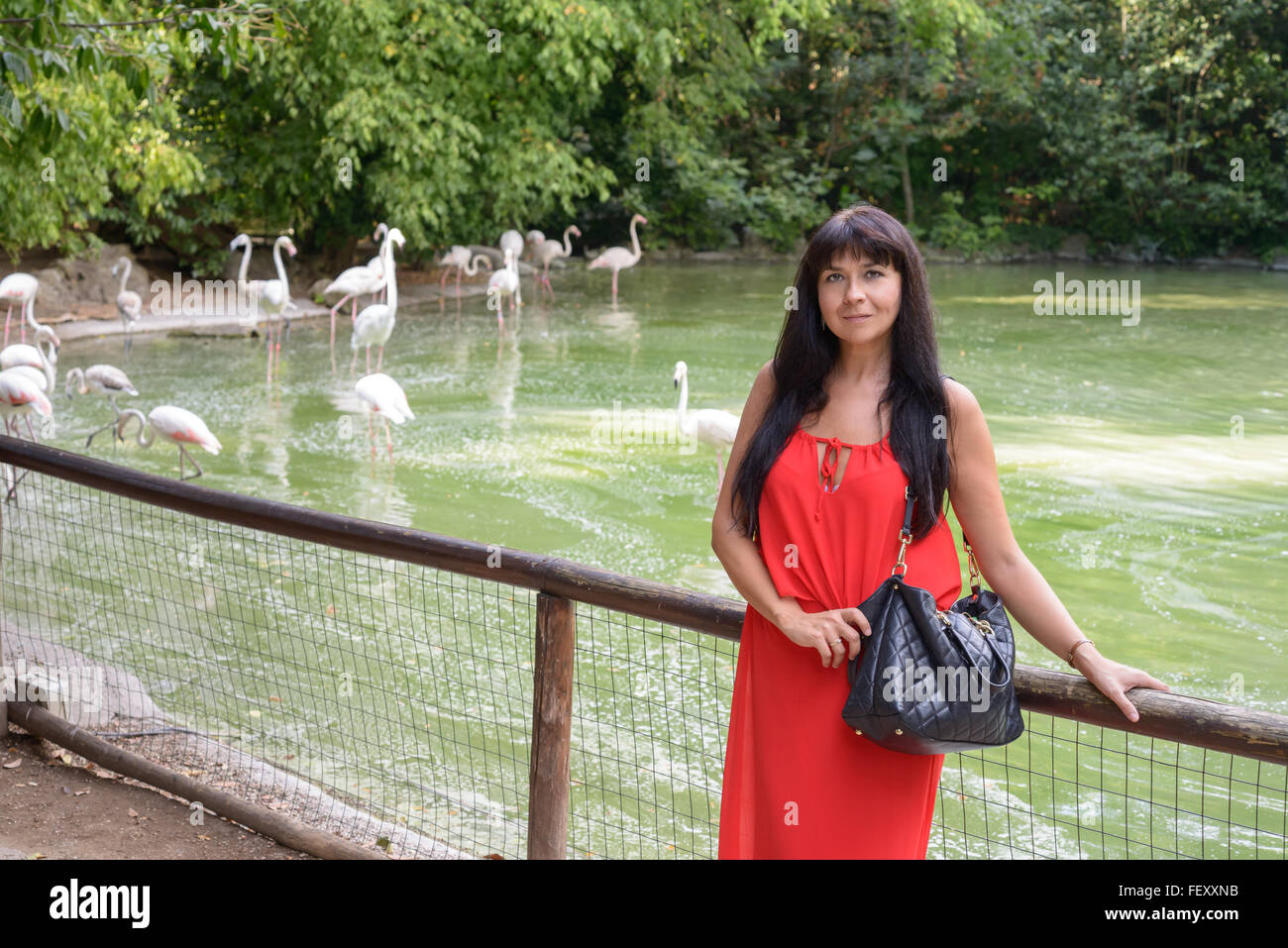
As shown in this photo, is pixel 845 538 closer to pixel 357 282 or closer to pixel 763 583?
pixel 763 583

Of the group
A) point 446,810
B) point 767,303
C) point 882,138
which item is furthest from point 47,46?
point 882,138

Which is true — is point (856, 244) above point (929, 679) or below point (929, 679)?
above

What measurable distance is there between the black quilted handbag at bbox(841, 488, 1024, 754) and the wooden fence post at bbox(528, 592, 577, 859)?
0.99m

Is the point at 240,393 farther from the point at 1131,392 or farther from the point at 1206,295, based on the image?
the point at 1206,295

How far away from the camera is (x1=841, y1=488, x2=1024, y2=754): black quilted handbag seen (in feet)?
6.54

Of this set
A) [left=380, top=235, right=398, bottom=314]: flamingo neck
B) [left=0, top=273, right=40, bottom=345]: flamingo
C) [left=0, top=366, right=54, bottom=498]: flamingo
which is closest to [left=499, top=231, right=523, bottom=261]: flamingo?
[left=380, top=235, right=398, bottom=314]: flamingo neck

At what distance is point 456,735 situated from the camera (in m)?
4.92

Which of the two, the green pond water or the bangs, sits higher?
the bangs

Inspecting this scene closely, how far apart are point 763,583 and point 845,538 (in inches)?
6.5

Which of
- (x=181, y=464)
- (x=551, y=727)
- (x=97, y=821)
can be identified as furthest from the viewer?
(x=181, y=464)

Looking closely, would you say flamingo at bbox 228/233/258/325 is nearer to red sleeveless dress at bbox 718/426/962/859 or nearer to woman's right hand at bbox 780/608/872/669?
red sleeveless dress at bbox 718/426/962/859

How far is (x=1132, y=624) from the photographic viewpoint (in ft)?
20.0

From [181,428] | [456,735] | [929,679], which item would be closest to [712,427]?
[181,428]
